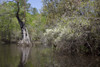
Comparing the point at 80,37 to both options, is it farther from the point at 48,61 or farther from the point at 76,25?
the point at 48,61

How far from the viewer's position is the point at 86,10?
10.6m

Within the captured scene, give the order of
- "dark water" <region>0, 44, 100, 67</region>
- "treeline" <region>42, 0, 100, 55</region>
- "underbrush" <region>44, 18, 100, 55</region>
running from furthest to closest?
"underbrush" <region>44, 18, 100, 55</region>
"treeline" <region>42, 0, 100, 55</region>
"dark water" <region>0, 44, 100, 67</region>

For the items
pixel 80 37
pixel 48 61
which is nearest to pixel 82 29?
pixel 80 37

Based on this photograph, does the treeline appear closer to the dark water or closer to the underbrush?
the underbrush

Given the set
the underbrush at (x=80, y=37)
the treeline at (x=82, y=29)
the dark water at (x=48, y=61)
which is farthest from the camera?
the underbrush at (x=80, y=37)

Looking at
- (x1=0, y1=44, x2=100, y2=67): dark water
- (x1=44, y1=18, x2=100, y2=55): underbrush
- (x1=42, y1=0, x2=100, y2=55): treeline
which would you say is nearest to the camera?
(x1=0, y1=44, x2=100, y2=67): dark water

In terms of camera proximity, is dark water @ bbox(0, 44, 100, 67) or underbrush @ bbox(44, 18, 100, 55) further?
underbrush @ bbox(44, 18, 100, 55)

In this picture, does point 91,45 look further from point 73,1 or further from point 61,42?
point 73,1

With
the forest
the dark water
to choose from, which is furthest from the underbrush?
the dark water

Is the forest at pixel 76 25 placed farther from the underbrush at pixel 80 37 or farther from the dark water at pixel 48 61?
the dark water at pixel 48 61

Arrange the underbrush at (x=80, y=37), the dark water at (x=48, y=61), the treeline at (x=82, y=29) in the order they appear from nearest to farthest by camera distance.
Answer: the dark water at (x=48, y=61), the treeline at (x=82, y=29), the underbrush at (x=80, y=37)

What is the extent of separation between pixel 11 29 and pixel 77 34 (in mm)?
29320

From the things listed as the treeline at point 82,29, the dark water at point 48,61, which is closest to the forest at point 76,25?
the treeline at point 82,29

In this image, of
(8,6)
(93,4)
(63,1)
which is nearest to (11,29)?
(8,6)
